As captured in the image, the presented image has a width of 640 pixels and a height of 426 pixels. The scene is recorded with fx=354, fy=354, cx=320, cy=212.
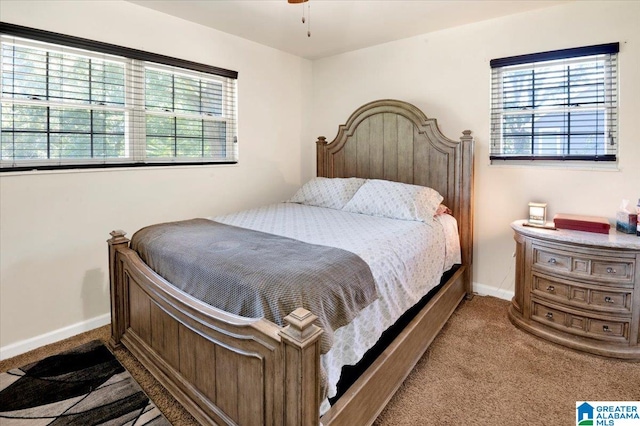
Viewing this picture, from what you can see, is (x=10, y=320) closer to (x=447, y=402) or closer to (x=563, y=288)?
(x=447, y=402)

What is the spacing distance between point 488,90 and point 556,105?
1.76 ft

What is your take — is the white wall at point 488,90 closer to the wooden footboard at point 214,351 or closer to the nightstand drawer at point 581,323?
the nightstand drawer at point 581,323

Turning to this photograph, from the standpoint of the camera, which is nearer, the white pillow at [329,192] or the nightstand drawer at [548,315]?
the nightstand drawer at [548,315]

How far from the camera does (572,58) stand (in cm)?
270

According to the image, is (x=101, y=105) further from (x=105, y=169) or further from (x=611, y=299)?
(x=611, y=299)

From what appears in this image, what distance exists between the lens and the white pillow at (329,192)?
3.32m

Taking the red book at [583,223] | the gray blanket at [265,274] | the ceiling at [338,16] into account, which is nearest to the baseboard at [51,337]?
the gray blanket at [265,274]

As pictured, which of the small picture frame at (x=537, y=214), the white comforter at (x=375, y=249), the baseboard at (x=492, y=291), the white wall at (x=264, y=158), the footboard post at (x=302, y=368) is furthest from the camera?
the baseboard at (x=492, y=291)

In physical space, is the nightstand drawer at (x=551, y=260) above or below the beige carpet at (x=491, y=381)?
above

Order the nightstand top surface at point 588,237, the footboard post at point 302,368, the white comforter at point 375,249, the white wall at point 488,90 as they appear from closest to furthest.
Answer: the footboard post at point 302,368, the white comforter at point 375,249, the nightstand top surface at point 588,237, the white wall at point 488,90

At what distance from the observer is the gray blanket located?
1386 mm

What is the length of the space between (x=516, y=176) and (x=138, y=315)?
3.04 m

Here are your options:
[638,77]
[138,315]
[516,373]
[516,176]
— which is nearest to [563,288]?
[516,373]

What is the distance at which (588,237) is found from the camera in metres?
2.31
